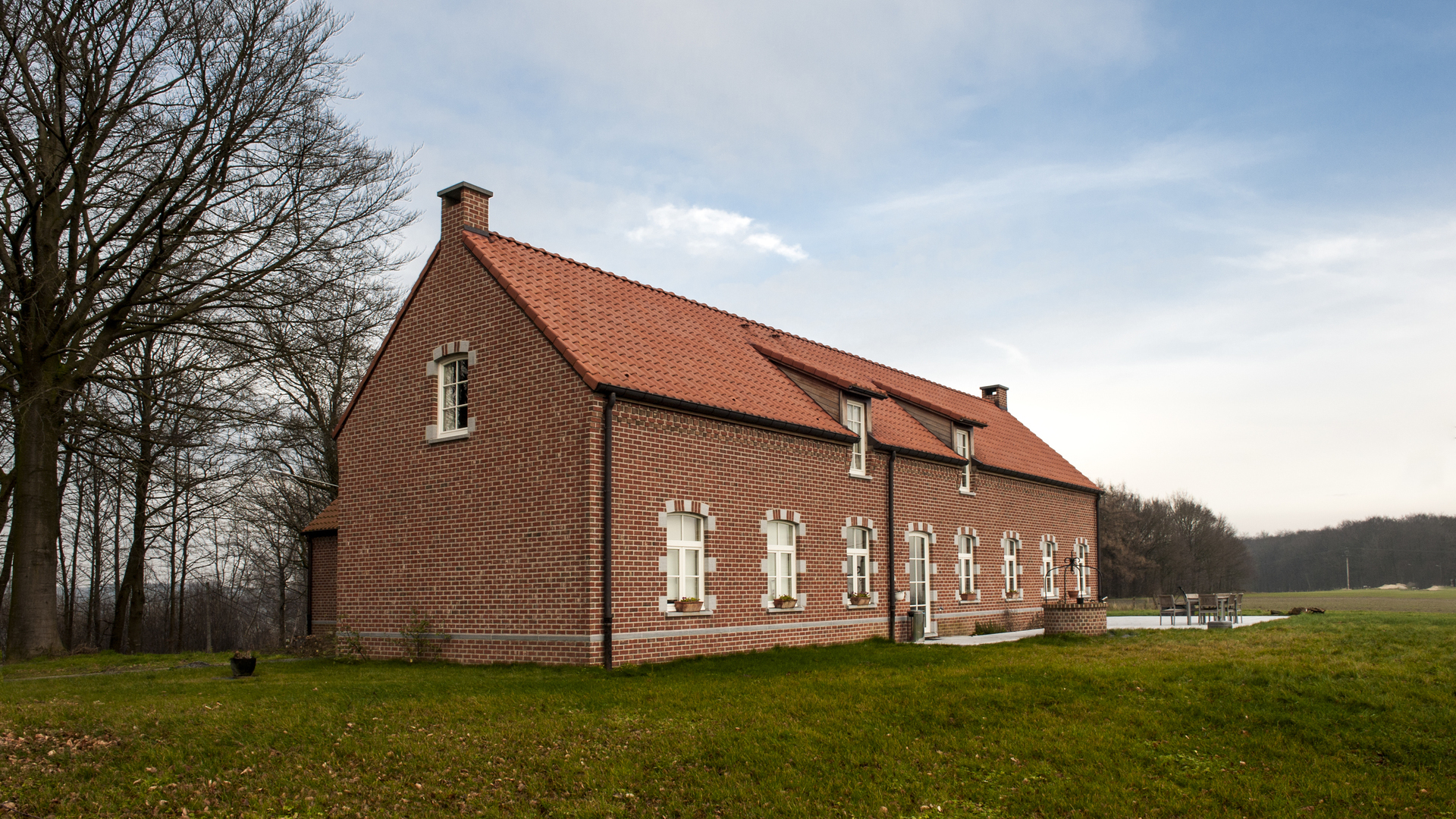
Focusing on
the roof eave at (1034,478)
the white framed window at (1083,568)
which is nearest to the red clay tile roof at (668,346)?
the roof eave at (1034,478)

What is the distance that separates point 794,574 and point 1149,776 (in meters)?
9.98

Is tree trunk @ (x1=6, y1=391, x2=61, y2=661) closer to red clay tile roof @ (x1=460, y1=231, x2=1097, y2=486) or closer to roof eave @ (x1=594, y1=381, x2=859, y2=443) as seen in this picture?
red clay tile roof @ (x1=460, y1=231, x2=1097, y2=486)

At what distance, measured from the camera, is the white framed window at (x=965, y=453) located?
25.5 metres

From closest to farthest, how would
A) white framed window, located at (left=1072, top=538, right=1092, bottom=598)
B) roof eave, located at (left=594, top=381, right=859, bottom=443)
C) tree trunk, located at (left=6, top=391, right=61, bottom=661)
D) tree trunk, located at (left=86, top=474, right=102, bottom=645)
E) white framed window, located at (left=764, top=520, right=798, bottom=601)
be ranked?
roof eave, located at (left=594, top=381, right=859, bottom=443), white framed window, located at (left=764, top=520, right=798, bottom=601), tree trunk, located at (left=6, top=391, right=61, bottom=661), white framed window, located at (left=1072, top=538, right=1092, bottom=598), tree trunk, located at (left=86, top=474, right=102, bottom=645)

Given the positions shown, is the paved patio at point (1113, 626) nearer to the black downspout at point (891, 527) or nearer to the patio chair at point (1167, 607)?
the patio chair at point (1167, 607)

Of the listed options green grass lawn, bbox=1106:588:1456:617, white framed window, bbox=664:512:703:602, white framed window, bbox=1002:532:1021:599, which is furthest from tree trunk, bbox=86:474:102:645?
green grass lawn, bbox=1106:588:1456:617

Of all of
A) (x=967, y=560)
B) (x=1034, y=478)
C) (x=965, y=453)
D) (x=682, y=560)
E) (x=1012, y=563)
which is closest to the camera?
(x=682, y=560)

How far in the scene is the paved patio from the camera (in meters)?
21.0

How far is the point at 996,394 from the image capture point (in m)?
37.0

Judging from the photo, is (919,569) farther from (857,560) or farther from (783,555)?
(783,555)

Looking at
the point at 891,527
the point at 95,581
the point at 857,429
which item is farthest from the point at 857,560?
the point at 95,581

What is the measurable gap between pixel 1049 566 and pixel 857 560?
38.4ft

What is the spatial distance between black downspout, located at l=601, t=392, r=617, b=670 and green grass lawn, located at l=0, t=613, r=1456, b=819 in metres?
0.63

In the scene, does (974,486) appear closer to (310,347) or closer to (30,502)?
(310,347)
